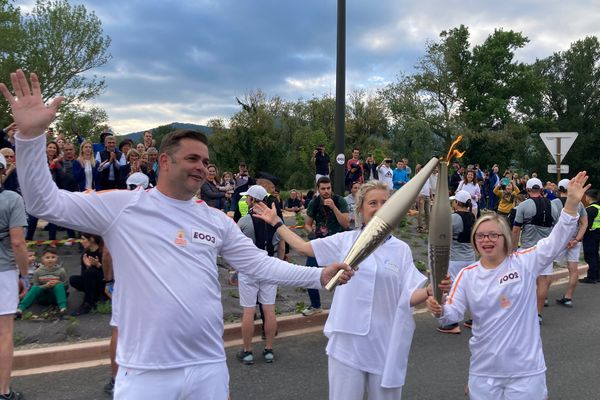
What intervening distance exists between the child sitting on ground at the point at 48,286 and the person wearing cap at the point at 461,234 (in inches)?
221

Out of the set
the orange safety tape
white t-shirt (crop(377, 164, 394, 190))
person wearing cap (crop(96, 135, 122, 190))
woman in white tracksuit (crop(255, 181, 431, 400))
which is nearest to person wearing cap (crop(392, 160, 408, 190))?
white t-shirt (crop(377, 164, 394, 190))

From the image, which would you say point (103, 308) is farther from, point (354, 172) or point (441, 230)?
point (354, 172)

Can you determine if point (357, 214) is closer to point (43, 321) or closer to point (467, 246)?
point (467, 246)

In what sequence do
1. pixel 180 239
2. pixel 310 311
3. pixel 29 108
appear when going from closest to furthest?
1. pixel 29 108
2. pixel 180 239
3. pixel 310 311

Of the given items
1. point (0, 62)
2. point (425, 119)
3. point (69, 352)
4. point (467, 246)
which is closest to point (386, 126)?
point (425, 119)

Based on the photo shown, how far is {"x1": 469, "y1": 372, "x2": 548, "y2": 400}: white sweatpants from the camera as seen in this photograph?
3.10 m

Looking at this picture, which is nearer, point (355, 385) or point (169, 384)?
point (169, 384)

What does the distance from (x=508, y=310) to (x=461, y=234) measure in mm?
3846

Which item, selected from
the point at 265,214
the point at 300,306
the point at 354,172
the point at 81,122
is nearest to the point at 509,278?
the point at 265,214

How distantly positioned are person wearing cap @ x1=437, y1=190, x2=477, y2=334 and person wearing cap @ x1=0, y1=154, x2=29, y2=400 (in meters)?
5.47

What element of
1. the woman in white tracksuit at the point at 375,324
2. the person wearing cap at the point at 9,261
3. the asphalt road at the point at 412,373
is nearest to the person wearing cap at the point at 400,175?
the asphalt road at the point at 412,373

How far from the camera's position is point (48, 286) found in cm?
685

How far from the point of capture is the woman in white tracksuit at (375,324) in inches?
120

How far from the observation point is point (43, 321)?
6.52 m
